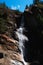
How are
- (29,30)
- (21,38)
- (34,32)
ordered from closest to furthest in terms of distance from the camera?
(21,38) < (34,32) < (29,30)

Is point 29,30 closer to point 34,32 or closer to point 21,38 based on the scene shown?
point 34,32

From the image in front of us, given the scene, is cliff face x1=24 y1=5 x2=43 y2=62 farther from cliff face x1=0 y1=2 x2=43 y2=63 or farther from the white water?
the white water

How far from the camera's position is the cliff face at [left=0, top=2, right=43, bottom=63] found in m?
27.4

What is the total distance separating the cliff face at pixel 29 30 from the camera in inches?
1078

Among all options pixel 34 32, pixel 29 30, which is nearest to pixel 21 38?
pixel 34 32

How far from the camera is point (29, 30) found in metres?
32.4

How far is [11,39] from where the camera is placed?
2708 centimetres

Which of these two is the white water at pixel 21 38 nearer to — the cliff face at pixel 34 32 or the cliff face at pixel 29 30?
the cliff face at pixel 29 30

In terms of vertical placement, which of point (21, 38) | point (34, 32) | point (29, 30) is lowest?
point (21, 38)

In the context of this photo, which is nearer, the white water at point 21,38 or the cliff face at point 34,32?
the white water at point 21,38

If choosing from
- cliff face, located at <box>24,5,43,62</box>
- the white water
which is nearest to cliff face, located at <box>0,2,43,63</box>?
cliff face, located at <box>24,5,43,62</box>

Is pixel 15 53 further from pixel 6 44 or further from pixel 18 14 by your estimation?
pixel 18 14

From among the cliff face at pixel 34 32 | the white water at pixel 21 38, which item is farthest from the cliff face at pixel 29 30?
the white water at pixel 21 38

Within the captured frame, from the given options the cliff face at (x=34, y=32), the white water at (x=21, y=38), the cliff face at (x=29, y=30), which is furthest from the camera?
the cliff face at (x=34, y=32)
